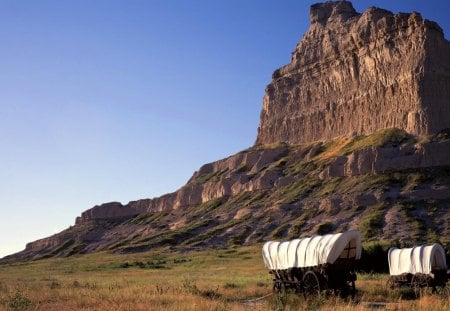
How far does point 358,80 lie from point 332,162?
30.0 m

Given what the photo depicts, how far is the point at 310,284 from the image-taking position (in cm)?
1911

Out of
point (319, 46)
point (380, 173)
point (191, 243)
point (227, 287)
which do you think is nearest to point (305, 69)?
point (319, 46)

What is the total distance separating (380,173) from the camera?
8506 cm

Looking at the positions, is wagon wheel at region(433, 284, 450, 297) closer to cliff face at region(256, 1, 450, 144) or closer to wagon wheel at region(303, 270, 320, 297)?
wagon wheel at region(303, 270, 320, 297)

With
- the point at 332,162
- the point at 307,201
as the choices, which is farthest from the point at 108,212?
the point at 307,201

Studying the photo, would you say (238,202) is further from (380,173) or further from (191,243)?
(380,173)

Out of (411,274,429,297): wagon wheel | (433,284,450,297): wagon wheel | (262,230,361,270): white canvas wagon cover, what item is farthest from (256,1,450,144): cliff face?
(262,230,361,270): white canvas wagon cover

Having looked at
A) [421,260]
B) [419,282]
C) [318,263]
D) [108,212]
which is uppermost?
[108,212]

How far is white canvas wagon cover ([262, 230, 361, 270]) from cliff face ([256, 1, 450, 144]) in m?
77.8

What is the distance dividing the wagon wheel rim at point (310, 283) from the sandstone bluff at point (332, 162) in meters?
43.0

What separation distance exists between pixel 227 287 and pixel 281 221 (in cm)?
5734

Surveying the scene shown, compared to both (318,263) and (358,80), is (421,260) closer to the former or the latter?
(318,263)

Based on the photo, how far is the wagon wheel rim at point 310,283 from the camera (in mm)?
18781

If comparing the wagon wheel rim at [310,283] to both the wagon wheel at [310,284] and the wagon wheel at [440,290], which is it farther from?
the wagon wheel at [440,290]
